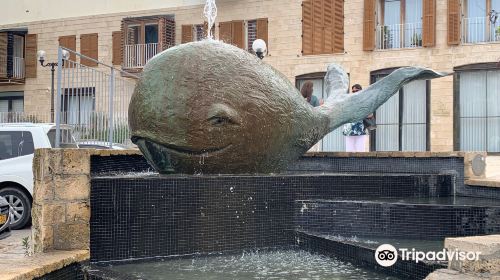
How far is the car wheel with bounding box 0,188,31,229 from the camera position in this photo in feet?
34.5

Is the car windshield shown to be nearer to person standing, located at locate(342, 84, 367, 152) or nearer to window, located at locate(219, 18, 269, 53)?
person standing, located at locate(342, 84, 367, 152)

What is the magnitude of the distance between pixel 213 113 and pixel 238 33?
2200 centimetres

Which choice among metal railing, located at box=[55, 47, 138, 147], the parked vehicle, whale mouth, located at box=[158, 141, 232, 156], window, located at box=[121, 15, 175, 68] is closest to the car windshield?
metal railing, located at box=[55, 47, 138, 147]

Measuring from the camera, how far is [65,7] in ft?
104

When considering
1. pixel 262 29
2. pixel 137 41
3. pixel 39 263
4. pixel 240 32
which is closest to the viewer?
pixel 39 263

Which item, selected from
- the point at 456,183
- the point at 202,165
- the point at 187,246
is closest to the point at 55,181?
the point at 187,246

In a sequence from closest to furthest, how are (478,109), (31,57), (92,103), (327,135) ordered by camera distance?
(92,103)
(478,109)
(327,135)
(31,57)

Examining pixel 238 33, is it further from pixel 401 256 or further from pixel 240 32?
pixel 401 256

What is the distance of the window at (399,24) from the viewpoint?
1009 inches

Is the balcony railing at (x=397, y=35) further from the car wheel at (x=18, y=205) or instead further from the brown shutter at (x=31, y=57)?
the car wheel at (x=18, y=205)

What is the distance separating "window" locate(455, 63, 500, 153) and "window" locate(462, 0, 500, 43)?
53.1 inches

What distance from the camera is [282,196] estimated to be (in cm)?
646

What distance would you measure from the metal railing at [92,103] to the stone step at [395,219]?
130 inches

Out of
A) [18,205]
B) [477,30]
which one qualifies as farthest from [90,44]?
[18,205]
